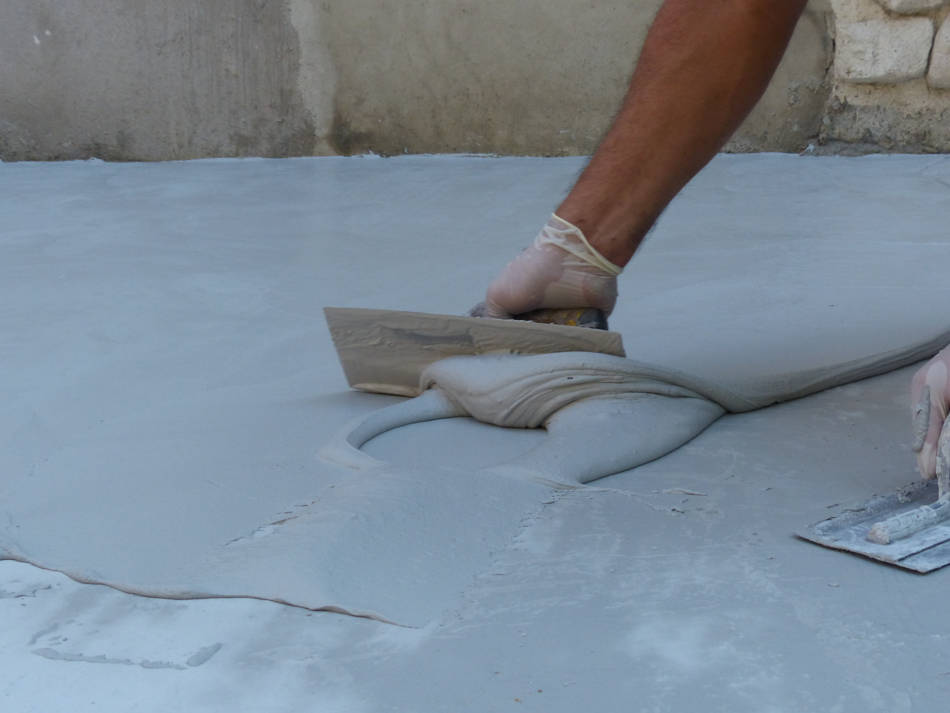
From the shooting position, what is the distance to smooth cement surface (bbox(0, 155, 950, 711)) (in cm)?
77

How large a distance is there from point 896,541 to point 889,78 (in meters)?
2.78

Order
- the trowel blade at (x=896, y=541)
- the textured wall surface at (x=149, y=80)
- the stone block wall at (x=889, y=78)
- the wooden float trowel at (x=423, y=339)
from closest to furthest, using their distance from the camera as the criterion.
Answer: the trowel blade at (x=896, y=541)
the wooden float trowel at (x=423, y=339)
the stone block wall at (x=889, y=78)
the textured wall surface at (x=149, y=80)

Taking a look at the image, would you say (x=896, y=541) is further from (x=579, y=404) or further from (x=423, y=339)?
(x=423, y=339)

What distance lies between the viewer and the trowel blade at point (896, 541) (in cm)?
90

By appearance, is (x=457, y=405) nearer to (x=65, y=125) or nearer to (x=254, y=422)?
(x=254, y=422)

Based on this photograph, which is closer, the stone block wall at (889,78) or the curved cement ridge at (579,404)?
the curved cement ridge at (579,404)

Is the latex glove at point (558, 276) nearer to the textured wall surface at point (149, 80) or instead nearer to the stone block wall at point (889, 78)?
the stone block wall at point (889, 78)

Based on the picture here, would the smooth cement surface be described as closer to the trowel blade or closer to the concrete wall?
the trowel blade

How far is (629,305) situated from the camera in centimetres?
186

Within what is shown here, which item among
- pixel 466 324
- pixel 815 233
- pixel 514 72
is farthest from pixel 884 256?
pixel 514 72

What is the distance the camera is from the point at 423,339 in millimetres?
1381

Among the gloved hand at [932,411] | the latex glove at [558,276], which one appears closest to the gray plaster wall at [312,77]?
the latex glove at [558,276]

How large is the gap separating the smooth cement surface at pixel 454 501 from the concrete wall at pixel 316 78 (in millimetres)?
1569

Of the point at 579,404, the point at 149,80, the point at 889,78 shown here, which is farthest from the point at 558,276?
the point at 149,80
